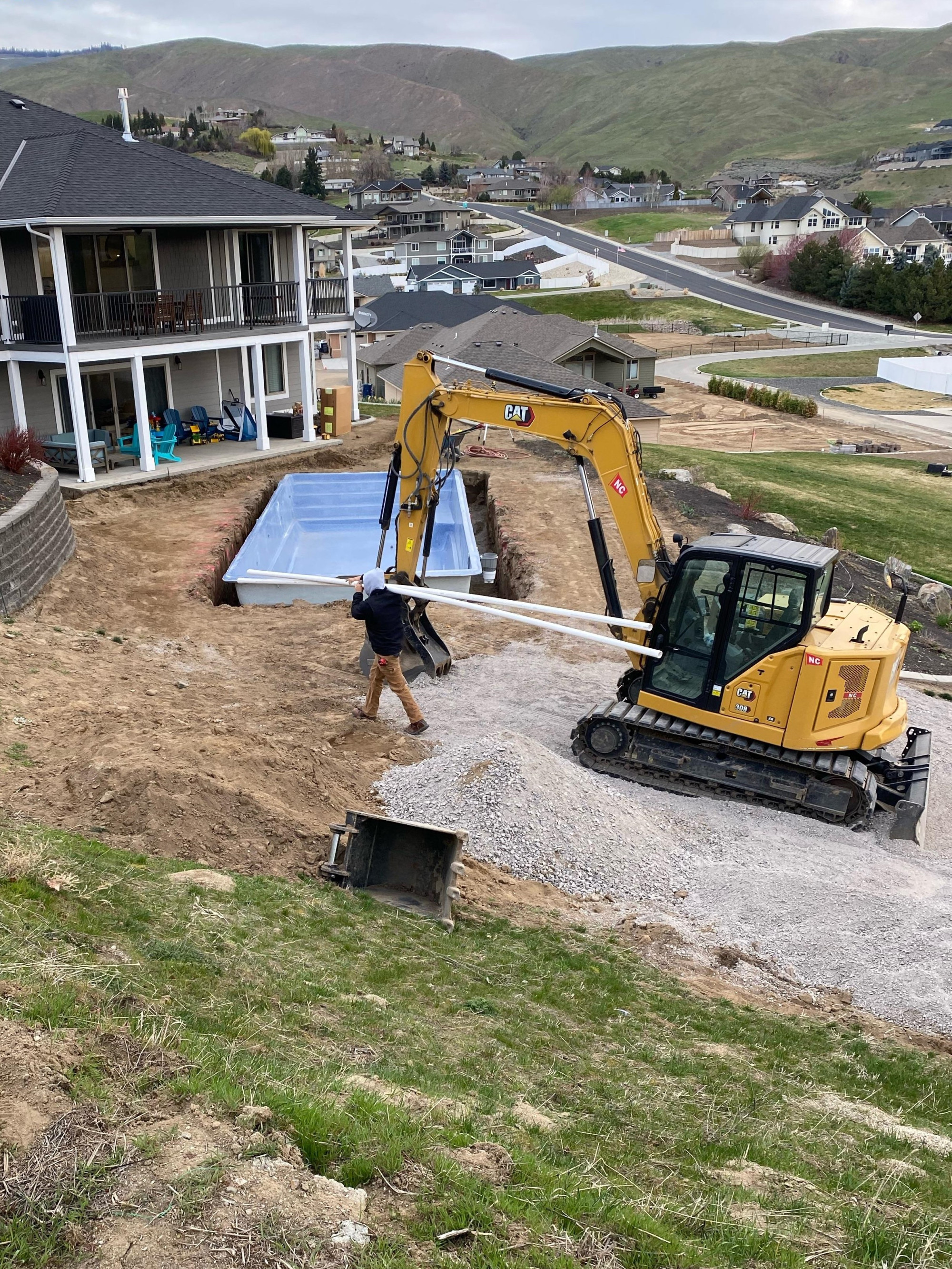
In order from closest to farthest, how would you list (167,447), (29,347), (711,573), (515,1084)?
(515,1084)
(711,573)
(29,347)
(167,447)

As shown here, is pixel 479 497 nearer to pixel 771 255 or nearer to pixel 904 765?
pixel 904 765

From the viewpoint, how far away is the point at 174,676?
43.2 ft

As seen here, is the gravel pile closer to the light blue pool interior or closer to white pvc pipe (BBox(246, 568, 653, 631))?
white pvc pipe (BBox(246, 568, 653, 631))

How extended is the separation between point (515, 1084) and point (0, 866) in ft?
10.8

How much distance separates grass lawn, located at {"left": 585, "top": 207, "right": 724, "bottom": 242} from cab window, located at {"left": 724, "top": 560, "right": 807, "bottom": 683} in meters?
128

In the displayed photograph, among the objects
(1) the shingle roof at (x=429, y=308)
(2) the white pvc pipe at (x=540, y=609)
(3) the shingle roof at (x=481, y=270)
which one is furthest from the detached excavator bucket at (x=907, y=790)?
(3) the shingle roof at (x=481, y=270)

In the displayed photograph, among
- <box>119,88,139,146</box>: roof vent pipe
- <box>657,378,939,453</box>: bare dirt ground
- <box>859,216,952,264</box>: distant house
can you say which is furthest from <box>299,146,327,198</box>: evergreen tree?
<box>119,88,139,146</box>: roof vent pipe

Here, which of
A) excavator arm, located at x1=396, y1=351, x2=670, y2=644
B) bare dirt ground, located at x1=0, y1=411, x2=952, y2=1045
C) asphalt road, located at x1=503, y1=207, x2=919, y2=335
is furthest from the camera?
asphalt road, located at x1=503, y1=207, x2=919, y2=335

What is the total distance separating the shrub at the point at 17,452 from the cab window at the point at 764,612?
1276 centimetres

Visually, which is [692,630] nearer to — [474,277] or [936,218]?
[474,277]

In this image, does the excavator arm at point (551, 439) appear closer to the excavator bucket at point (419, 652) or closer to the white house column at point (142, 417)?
the excavator bucket at point (419, 652)

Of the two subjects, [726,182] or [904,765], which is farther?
[726,182]

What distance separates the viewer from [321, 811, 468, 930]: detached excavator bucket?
337 inches

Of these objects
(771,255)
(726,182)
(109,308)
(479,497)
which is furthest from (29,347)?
(726,182)
